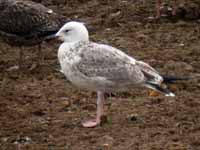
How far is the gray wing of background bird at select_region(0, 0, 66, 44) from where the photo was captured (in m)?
10.1

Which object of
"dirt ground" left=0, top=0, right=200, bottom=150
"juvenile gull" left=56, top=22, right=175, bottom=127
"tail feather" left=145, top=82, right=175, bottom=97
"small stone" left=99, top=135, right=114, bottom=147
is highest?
"juvenile gull" left=56, top=22, right=175, bottom=127

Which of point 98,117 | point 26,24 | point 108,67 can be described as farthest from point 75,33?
point 26,24

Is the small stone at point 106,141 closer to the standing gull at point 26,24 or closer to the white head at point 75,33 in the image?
the white head at point 75,33

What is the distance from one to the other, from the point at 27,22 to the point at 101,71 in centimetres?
290

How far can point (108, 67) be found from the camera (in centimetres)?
757

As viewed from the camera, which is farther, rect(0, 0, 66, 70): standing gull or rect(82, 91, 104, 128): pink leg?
rect(0, 0, 66, 70): standing gull

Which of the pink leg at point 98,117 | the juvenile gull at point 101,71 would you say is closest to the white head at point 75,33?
the juvenile gull at point 101,71

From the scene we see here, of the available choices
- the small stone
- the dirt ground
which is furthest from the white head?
the small stone

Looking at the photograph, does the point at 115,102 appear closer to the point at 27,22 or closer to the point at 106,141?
the point at 106,141

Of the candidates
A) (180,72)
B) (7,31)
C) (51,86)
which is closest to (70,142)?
(51,86)

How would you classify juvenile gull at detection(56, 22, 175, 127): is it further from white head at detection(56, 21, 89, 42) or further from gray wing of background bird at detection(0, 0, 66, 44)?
gray wing of background bird at detection(0, 0, 66, 44)

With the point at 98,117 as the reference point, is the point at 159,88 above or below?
above

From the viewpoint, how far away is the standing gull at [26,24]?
10.1 m

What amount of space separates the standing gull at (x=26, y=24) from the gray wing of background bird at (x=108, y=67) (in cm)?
253
